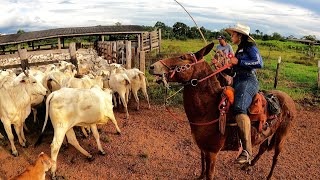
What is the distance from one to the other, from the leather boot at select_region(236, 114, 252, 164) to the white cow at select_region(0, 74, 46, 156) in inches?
213

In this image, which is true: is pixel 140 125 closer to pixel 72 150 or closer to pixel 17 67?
pixel 72 150

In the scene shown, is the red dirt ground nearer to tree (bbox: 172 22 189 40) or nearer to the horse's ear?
the horse's ear

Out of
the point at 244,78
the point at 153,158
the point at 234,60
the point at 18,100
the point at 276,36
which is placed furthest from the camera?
the point at 276,36

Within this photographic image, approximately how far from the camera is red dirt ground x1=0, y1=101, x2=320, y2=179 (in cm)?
746

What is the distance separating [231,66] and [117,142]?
460 centimetres

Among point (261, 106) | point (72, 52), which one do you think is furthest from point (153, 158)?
point (72, 52)

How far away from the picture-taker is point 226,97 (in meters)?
5.60

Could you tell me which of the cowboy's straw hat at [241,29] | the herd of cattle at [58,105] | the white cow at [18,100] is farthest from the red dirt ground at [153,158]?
the cowboy's straw hat at [241,29]

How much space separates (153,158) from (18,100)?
3.80 meters

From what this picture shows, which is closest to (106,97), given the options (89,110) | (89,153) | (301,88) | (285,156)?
(89,110)

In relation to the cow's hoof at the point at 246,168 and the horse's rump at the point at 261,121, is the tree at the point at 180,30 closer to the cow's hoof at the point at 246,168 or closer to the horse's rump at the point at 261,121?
the cow's hoof at the point at 246,168

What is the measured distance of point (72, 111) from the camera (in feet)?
24.4

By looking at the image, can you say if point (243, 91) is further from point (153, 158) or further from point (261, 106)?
point (153, 158)

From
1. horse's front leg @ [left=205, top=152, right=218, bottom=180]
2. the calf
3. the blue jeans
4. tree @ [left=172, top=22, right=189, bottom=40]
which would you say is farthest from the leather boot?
tree @ [left=172, top=22, right=189, bottom=40]
